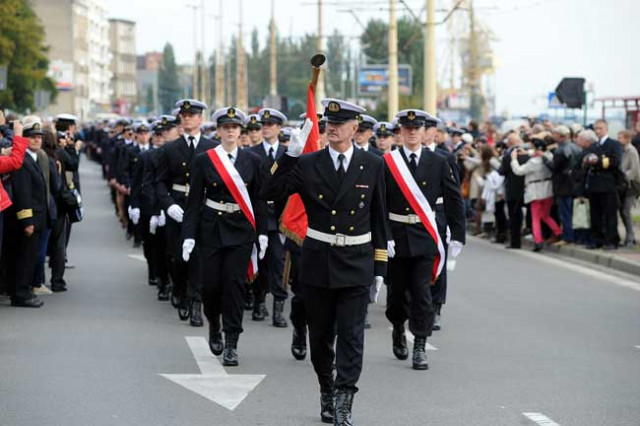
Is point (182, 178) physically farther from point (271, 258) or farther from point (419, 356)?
point (419, 356)

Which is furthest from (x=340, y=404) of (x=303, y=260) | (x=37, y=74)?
(x=37, y=74)

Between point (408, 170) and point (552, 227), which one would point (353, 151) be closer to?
point (408, 170)

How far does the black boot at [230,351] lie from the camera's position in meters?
10.4

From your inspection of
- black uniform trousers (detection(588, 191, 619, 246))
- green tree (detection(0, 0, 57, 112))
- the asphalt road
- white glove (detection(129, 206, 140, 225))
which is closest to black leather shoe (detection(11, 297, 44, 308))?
the asphalt road

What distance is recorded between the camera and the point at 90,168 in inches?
2322

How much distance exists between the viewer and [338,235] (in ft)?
27.1

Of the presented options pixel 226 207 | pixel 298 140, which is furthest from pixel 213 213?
pixel 298 140

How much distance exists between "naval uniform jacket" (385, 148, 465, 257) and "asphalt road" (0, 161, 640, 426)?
936mm

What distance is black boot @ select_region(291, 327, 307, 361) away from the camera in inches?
420

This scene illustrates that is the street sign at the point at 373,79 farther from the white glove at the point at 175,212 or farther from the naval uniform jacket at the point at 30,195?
the white glove at the point at 175,212

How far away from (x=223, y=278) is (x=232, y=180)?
2.53 ft

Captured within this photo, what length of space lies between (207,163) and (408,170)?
1570 millimetres

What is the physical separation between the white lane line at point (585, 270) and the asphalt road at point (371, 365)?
0.49 m

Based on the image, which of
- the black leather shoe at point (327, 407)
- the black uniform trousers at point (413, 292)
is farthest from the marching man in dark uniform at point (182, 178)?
the black leather shoe at point (327, 407)
